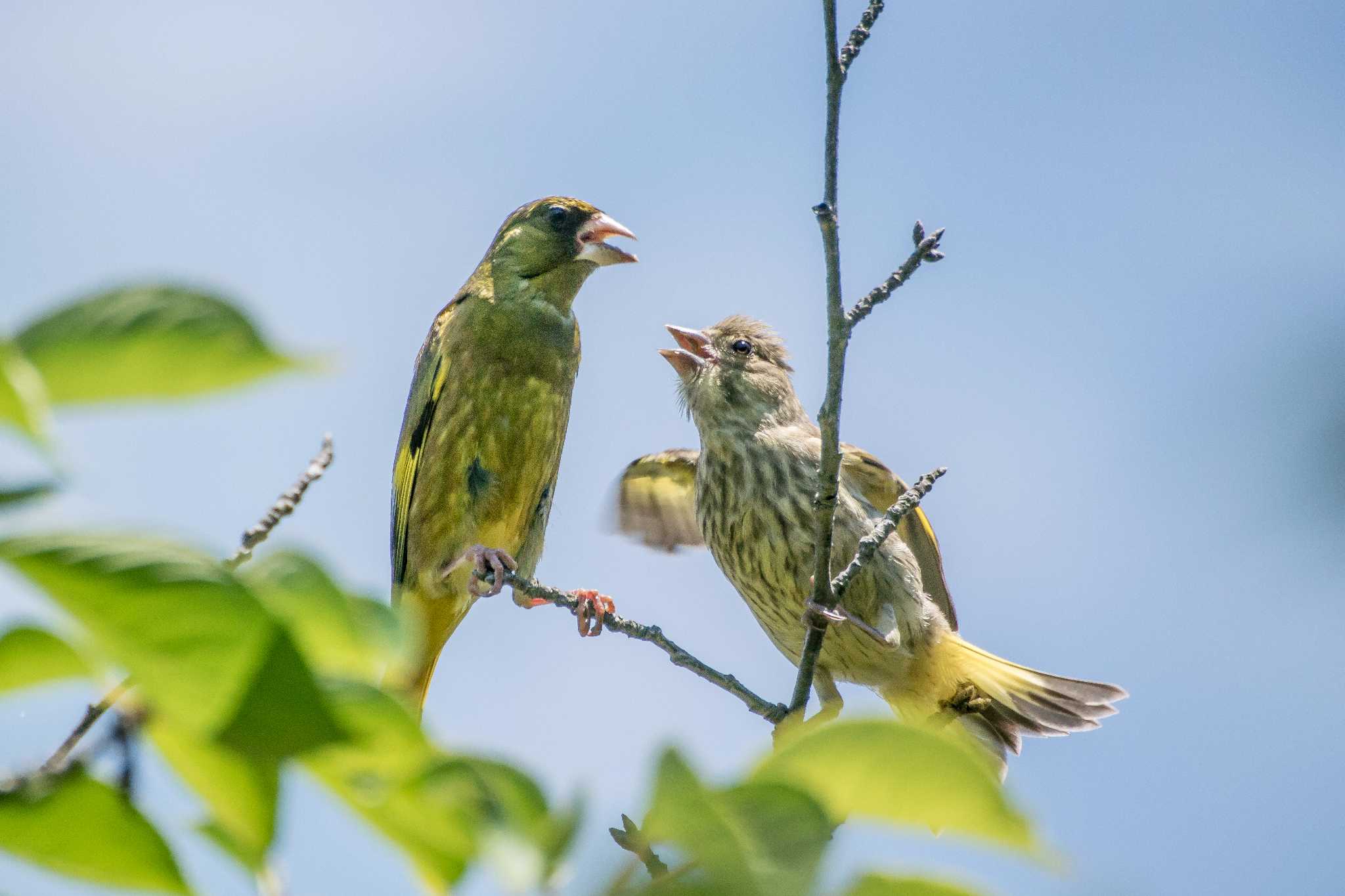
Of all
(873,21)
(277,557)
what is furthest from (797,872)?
(873,21)

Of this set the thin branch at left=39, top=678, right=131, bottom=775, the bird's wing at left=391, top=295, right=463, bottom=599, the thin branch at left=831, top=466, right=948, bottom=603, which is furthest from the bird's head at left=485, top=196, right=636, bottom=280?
the thin branch at left=39, top=678, right=131, bottom=775

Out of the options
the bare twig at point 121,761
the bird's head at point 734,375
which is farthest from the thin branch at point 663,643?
the bare twig at point 121,761

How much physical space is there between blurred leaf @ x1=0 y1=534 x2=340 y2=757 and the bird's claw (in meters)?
4.16

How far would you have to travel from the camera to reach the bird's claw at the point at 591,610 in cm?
528

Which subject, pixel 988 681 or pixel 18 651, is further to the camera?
pixel 988 681

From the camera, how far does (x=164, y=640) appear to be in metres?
0.84

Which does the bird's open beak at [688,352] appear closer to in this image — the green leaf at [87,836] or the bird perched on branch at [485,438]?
the bird perched on branch at [485,438]

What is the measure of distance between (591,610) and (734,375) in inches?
80.6

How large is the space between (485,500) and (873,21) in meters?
3.44

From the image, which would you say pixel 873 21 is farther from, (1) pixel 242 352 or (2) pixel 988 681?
(2) pixel 988 681

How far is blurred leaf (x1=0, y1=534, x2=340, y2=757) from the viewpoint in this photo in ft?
2.70

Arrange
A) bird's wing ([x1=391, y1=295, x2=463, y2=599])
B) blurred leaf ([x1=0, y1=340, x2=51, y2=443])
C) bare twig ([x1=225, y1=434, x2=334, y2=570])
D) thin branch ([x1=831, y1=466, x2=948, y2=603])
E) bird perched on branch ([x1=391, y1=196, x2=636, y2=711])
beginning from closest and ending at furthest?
blurred leaf ([x1=0, y1=340, x2=51, y2=443])
bare twig ([x1=225, y1=434, x2=334, y2=570])
thin branch ([x1=831, y1=466, x2=948, y2=603])
bird perched on branch ([x1=391, y1=196, x2=636, y2=711])
bird's wing ([x1=391, y1=295, x2=463, y2=599])

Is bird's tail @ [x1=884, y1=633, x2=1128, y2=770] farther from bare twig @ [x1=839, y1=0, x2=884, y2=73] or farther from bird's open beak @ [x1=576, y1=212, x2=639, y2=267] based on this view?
bare twig @ [x1=839, y1=0, x2=884, y2=73]

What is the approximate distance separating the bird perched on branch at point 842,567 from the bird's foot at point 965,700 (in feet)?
0.04
